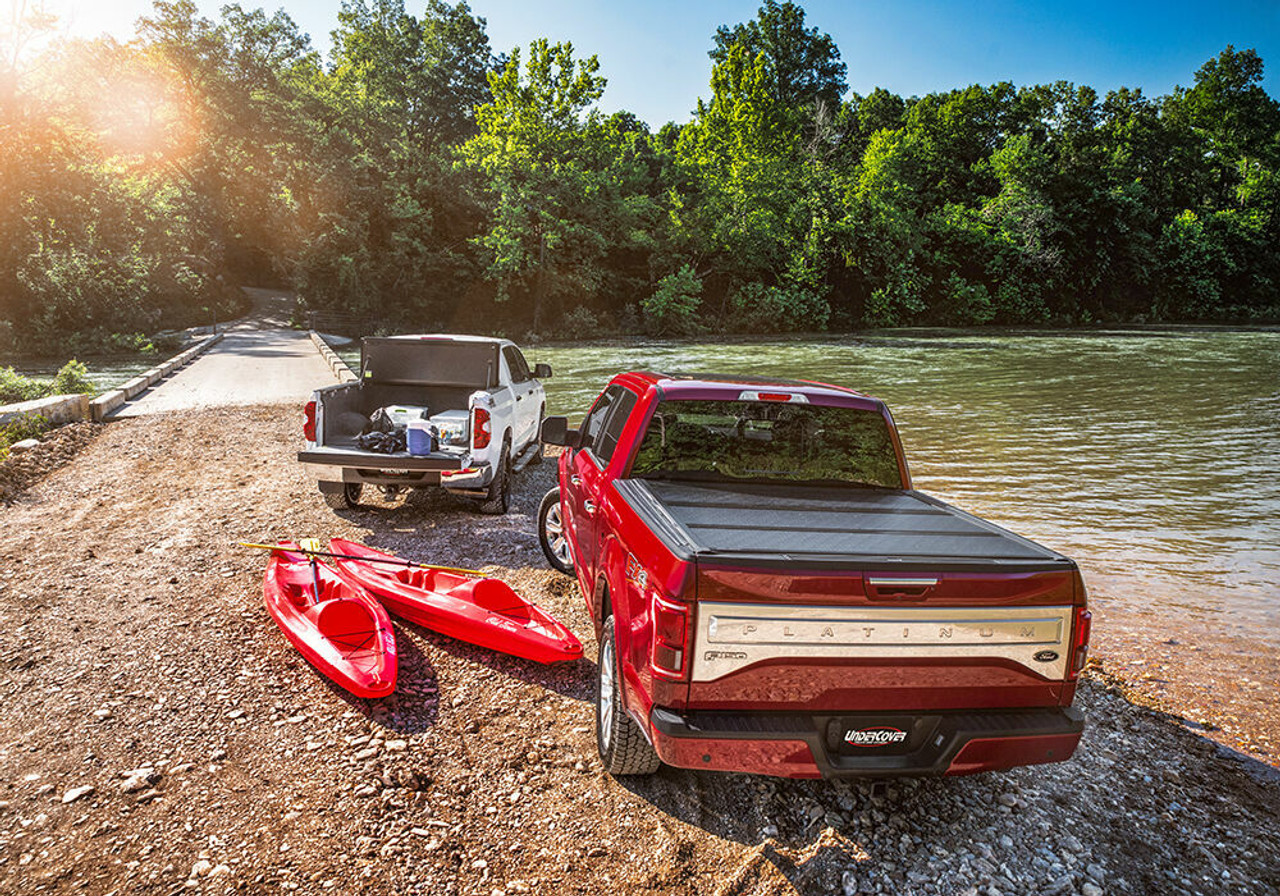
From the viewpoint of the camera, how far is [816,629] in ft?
9.24

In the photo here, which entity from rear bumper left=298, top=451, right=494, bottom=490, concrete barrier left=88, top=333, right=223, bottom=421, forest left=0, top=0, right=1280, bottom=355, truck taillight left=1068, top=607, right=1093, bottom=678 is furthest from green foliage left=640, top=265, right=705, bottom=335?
truck taillight left=1068, top=607, right=1093, bottom=678

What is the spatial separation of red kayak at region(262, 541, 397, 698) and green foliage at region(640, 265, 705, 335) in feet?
129

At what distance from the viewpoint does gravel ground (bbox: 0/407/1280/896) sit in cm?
296

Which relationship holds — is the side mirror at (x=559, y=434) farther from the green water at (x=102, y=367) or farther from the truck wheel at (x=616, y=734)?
the green water at (x=102, y=367)

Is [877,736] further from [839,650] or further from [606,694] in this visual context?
[606,694]

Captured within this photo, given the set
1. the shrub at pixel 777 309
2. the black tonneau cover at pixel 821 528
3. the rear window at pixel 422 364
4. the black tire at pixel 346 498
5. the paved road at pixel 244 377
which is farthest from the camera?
the shrub at pixel 777 309

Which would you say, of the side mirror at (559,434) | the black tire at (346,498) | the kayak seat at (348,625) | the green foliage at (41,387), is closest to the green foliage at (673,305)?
the green foliage at (41,387)

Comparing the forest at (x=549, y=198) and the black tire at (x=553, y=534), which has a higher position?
the forest at (x=549, y=198)

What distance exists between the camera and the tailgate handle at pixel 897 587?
2.81m

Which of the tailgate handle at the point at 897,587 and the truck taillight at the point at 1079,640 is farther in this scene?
the truck taillight at the point at 1079,640

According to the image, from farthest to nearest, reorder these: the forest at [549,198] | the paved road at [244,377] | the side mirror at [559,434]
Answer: the forest at [549,198] → the paved road at [244,377] → the side mirror at [559,434]

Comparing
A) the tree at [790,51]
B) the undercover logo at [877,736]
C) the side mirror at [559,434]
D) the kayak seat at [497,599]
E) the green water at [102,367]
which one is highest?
the tree at [790,51]

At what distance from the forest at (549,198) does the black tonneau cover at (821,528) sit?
1381 inches

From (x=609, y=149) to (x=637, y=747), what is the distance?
4304 centimetres
